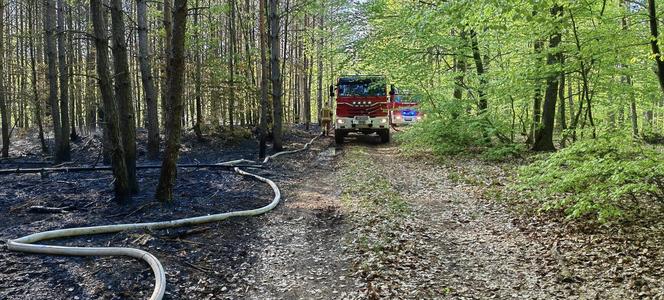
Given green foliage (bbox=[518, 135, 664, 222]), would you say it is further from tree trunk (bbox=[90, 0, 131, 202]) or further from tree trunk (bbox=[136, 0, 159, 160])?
tree trunk (bbox=[136, 0, 159, 160])

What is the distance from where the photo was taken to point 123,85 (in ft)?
24.9

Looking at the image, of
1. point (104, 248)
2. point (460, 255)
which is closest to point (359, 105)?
point (460, 255)

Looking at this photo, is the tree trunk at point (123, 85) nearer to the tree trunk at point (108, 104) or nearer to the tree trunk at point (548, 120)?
the tree trunk at point (108, 104)

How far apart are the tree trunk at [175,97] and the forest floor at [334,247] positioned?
47 centimetres

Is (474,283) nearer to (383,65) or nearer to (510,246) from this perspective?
(510,246)

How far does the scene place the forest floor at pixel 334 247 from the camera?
4.70m

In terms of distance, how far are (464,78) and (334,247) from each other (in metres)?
10.7

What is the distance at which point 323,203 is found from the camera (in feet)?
28.5

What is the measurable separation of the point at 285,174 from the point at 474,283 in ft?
24.8

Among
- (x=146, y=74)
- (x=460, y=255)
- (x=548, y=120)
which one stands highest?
(x=146, y=74)

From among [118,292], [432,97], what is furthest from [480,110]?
[118,292]

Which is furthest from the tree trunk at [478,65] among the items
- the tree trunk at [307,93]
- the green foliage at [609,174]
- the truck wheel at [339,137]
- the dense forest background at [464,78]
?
the tree trunk at [307,93]

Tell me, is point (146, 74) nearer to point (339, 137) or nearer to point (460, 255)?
point (339, 137)

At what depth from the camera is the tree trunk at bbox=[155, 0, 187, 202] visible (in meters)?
7.32
